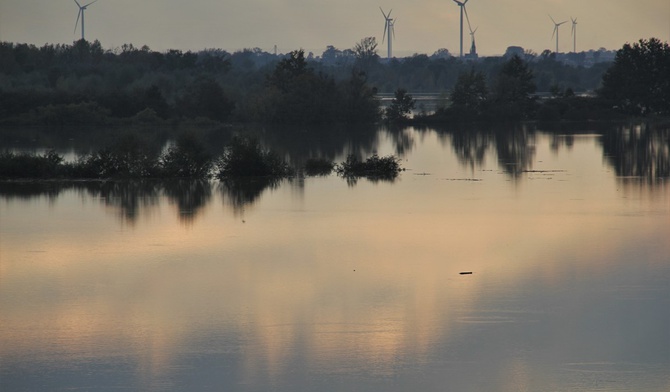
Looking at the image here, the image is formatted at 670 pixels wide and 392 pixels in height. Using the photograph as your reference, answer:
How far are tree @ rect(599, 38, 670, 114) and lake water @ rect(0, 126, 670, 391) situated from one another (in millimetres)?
34537

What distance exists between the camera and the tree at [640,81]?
52531 millimetres

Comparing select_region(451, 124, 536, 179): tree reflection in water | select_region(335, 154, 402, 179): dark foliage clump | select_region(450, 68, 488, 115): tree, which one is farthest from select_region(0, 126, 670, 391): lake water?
select_region(450, 68, 488, 115): tree

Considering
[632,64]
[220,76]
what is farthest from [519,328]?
[220,76]

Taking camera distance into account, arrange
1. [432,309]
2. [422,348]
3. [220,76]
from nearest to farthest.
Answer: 1. [422,348]
2. [432,309]
3. [220,76]

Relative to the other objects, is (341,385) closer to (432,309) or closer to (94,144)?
(432,309)

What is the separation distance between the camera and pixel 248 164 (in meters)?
21.9

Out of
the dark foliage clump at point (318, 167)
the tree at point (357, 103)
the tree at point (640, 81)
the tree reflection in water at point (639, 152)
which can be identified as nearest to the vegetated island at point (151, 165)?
the dark foliage clump at point (318, 167)

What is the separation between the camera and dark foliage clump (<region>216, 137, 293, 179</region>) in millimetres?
21750

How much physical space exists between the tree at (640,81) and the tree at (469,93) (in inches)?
246

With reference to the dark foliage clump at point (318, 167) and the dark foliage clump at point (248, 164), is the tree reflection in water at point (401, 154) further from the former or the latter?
the dark foliage clump at point (318, 167)

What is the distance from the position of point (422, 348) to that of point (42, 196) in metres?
12.1

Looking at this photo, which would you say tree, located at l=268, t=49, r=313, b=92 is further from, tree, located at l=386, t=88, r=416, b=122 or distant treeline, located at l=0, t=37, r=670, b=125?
tree, located at l=386, t=88, r=416, b=122

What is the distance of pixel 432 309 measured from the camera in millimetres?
9430

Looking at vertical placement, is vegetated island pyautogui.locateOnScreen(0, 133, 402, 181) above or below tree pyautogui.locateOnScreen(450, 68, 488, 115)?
below
